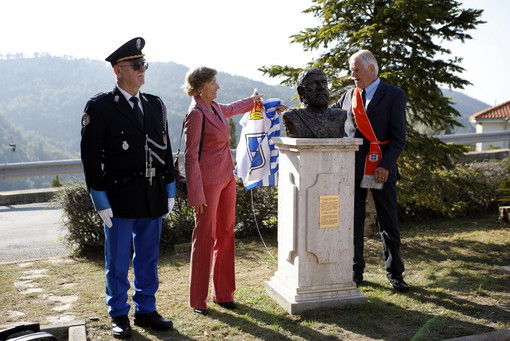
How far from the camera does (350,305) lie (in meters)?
4.66

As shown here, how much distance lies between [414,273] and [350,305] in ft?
4.80

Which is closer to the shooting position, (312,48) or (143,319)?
(143,319)

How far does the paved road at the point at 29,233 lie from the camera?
7.32m

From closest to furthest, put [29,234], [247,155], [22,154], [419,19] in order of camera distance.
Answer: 1. [247,155]
2. [419,19]
3. [29,234]
4. [22,154]

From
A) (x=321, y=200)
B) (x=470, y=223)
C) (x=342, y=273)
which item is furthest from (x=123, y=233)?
(x=470, y=223)

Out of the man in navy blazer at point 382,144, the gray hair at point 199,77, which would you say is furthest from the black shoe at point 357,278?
the gray hair at point 199,77

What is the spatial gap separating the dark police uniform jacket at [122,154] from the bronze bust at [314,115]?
1136mm

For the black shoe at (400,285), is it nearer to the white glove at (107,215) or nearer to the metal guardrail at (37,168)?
the white glove at (107,215)

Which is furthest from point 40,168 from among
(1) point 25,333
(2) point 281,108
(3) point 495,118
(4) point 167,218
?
(3) point 495,118

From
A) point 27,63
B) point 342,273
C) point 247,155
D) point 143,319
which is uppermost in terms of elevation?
point 27,63

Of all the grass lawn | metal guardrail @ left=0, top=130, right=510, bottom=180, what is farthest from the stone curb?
metal guardrail @ left=0, top=130, right=510, bottom=180

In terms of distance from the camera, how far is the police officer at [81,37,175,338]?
3.96m

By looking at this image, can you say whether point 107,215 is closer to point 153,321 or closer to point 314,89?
point 153,321

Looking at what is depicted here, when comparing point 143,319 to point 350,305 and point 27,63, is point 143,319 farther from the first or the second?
point 27,63
